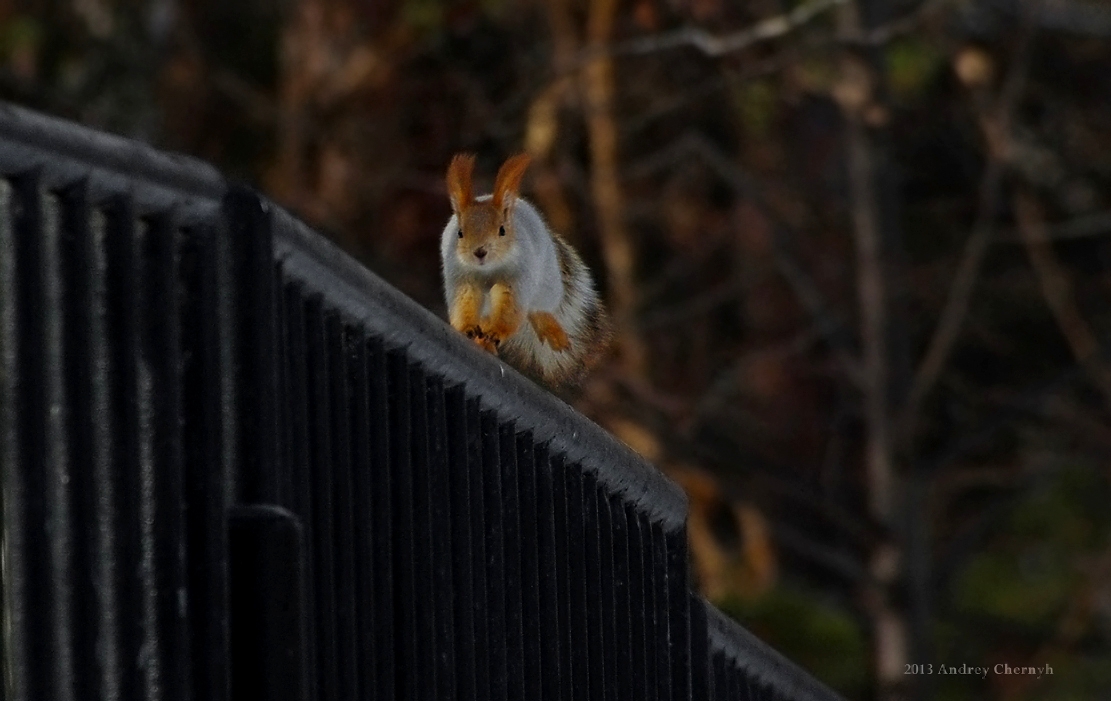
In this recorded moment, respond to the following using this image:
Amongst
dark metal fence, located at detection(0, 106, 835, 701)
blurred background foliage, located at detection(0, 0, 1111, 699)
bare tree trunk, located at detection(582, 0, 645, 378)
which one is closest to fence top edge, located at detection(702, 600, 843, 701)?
dark metal fence, located at detection(0, 106, 835, 701)

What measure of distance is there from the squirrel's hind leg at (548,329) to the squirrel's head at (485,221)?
8.9 inches

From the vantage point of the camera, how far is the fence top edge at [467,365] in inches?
106

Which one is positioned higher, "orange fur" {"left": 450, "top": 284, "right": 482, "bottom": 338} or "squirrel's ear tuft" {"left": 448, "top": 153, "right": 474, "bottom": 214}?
"squirrel's ear tuft" {"left": 448, "top": 153, "right": 474, "bottom": 214}

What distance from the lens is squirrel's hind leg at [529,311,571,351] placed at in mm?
4945

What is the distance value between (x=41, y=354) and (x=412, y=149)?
11106mm

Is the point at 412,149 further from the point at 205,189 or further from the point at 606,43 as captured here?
the point at 205,189

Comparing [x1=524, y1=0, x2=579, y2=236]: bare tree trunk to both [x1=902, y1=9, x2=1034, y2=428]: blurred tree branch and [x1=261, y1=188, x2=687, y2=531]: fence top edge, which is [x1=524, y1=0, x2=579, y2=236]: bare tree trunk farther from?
[x1=261, y1=188, x2=687, y2=531]: fence top edge

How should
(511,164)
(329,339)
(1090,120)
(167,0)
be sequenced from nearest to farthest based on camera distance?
(329,339), (511,164), (1090,120), (167,0)

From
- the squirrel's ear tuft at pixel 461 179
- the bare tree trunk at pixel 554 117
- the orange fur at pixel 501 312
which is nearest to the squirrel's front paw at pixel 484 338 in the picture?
the orange fur at pixel 501 312

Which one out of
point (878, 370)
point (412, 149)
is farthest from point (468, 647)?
point (412, 149)

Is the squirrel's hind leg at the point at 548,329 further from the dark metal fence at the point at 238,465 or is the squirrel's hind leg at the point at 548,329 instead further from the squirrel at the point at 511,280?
the dark metal fence at the point at 238,465

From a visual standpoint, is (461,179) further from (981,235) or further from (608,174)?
(608,174)

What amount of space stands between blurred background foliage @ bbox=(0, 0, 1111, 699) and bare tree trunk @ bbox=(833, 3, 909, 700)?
2 cm

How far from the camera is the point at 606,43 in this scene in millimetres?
13734
